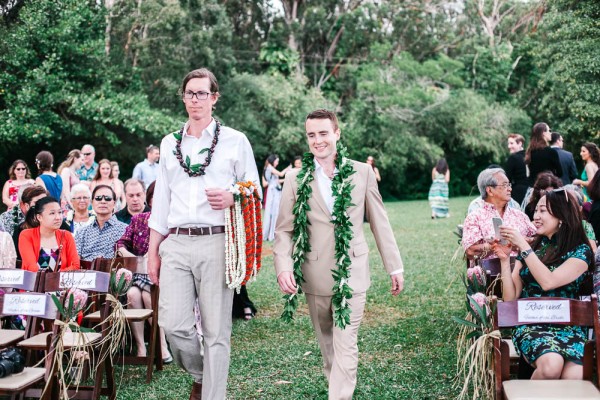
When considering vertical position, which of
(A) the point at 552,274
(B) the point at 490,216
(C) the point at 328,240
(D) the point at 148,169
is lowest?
(A) the point at 552,274

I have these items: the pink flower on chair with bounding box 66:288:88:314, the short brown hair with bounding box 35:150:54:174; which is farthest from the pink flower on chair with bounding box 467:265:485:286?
the short brown hair with bounding box 35:150:54:174

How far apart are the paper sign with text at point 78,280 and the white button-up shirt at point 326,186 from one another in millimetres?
1784

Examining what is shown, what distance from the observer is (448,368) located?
21.2 feet

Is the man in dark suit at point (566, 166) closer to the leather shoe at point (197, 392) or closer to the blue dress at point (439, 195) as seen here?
the leather shoe at point (197, 392)

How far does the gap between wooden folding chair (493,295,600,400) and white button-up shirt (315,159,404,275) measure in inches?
37.5

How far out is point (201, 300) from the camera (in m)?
4.77

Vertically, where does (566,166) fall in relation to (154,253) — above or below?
above

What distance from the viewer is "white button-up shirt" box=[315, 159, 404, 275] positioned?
195 inches

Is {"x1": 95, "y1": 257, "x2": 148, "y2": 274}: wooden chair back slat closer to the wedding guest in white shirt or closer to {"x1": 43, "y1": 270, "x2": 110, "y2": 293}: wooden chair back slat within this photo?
{"x1": 43, "y1": 270, "x2": 110, "y2": 293}: wooden chair back slat

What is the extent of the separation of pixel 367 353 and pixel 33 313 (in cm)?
351

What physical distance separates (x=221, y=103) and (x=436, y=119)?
1241cm

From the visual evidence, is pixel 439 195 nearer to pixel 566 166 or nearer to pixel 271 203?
pixel 271 203

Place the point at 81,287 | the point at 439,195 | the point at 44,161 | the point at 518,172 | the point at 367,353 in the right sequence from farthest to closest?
the point at 439,195 < the point at 44,161 < the point at 518,172 < the point at 367,353 < the point at 81,287

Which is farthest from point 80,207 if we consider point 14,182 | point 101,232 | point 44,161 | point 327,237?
point 327,237
